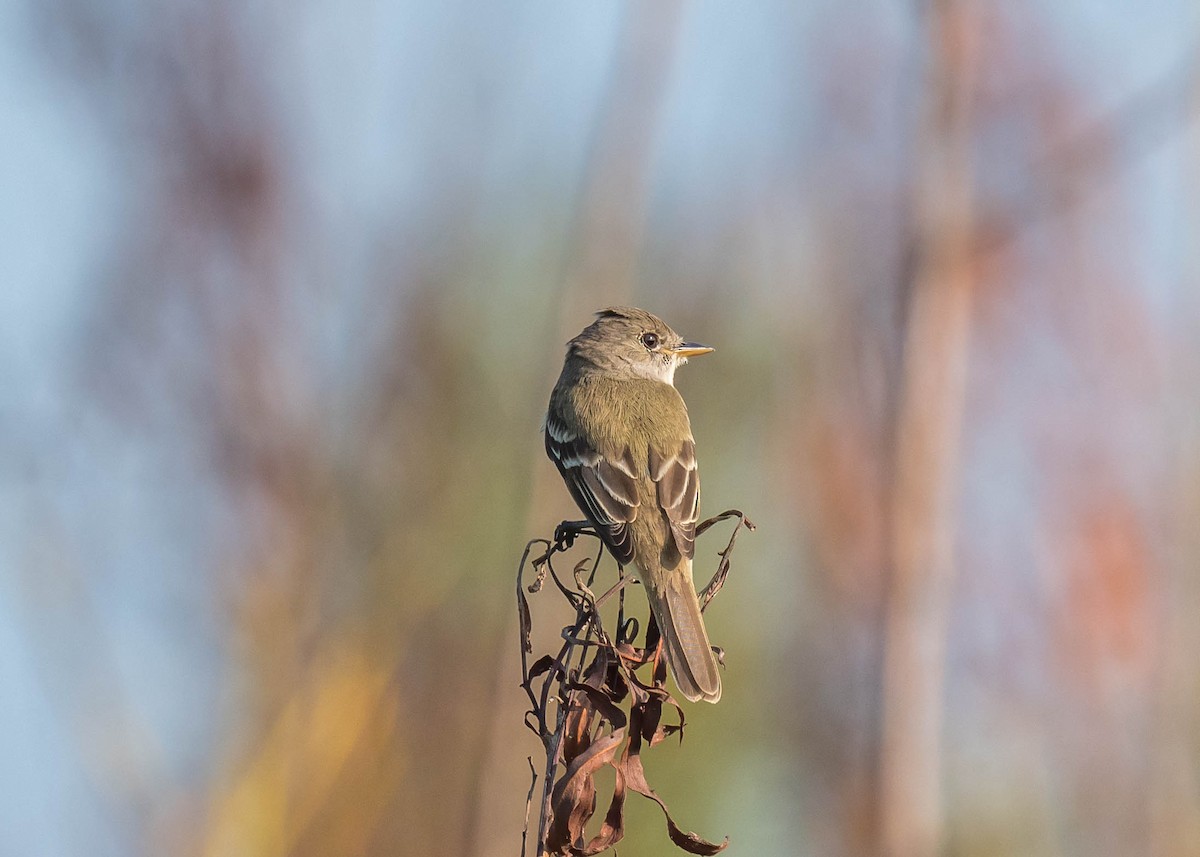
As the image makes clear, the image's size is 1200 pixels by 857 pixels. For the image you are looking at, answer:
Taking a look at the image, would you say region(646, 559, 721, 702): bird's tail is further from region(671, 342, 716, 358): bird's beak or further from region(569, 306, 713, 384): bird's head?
region(569, 306, 713, 384): bird's head

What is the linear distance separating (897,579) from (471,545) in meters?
5.76

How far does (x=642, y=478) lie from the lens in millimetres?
4523

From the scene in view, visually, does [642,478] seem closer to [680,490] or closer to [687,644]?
[680,490]

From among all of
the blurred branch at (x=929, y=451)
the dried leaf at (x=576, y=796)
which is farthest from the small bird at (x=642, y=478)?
the dried leaf at (x=576, y=796)

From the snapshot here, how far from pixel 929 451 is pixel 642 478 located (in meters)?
1.15

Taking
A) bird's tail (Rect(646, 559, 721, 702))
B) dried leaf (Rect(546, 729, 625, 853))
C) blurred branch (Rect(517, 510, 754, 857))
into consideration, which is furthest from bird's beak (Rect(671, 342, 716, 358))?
dried leaf (Rect(546, 729, 625, 853))

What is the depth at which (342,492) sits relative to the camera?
7.01m

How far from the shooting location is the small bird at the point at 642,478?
375cm

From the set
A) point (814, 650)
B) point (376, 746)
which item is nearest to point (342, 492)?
point (376, 746)

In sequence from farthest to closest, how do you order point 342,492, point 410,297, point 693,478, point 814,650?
point 814,650 → point 410,297 → point 342,492 → point 693,478

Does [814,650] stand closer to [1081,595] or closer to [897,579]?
[1081,595]

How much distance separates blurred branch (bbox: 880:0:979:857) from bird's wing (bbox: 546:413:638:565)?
872 mm

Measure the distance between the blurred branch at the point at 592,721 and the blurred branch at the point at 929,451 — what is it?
47.6 inches

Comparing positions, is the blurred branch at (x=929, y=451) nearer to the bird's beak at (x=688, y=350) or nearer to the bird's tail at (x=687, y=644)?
the bird's tail at (x=687, y=644)
